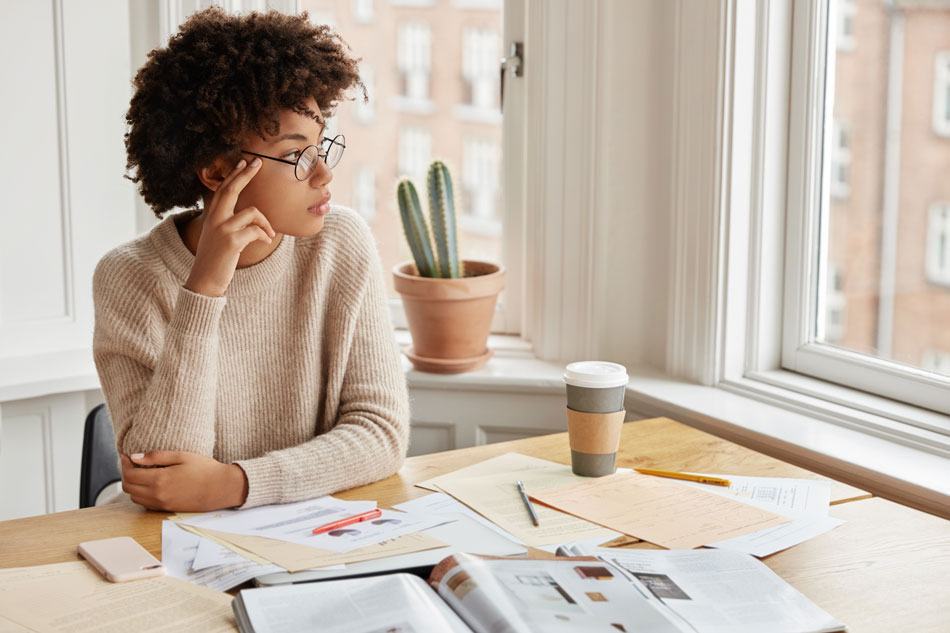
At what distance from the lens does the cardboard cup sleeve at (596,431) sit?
1.42 meters

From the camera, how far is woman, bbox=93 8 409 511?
54.0 inches

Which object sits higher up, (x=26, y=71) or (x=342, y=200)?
(x=26, y=71)

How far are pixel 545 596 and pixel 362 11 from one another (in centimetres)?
178

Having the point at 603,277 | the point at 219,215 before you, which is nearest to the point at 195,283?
the point at 219,215

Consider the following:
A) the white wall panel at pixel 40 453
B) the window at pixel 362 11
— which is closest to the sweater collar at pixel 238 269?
the white wall panel at pixel 40 453

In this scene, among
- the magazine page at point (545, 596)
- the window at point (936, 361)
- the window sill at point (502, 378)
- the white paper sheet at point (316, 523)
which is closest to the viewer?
the magazine page at point (545, 596)

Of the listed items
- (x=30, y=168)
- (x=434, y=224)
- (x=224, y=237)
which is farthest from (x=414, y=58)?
(x=224, y=237)

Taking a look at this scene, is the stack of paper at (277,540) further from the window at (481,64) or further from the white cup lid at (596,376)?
the window at (481,64)

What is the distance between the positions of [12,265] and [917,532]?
5.87 feet

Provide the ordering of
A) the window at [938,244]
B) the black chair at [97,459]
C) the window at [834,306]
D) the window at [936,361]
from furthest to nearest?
1. the window at [834,306]
2. the window at [938,244]
3. the window at [936,361]
4. the black chair at [97,459]

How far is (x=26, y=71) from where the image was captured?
6.59 ft

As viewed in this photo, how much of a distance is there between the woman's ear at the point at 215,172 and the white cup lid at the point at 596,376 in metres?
0.60

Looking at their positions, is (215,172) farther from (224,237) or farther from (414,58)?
(414,58)

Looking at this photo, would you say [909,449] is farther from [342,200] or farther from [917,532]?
[342,200]
